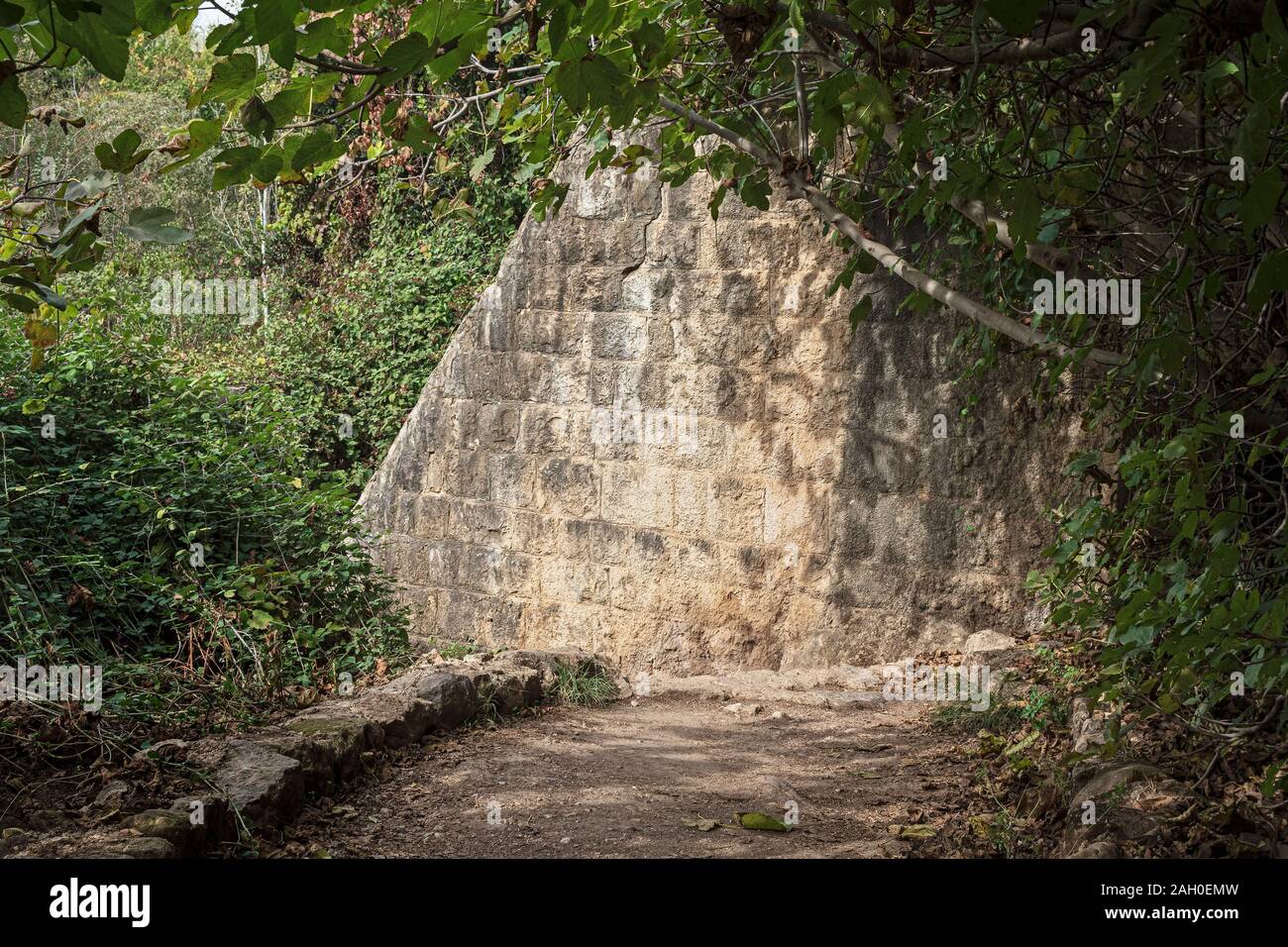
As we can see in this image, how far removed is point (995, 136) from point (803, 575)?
2.98 m

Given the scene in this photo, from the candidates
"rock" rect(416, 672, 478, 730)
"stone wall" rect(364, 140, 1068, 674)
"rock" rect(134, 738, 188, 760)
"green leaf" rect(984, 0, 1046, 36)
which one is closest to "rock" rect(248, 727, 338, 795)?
"rock" rect(134, 738, 188, 760)

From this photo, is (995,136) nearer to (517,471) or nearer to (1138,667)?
(1138,667)

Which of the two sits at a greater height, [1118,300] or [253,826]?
[1118,300]

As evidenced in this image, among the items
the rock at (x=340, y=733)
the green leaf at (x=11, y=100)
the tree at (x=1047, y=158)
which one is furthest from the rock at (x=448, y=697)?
the green leaf at (x=11, y=100)

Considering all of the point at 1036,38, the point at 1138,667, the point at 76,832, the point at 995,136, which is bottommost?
the point at 76,832

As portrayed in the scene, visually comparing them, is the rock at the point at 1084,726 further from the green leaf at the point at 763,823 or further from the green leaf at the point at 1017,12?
the green leaf at the point at 1017,12

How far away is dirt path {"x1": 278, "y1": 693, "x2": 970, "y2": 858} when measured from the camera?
13.1ft

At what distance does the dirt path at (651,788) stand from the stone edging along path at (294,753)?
0.38 ft

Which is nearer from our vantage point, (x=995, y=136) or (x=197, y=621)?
(x=197, y=621)

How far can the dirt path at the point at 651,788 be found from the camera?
13.1ft

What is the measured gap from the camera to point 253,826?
3.56m

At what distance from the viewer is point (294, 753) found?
159 inches

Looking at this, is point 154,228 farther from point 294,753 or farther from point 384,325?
point 384,325
